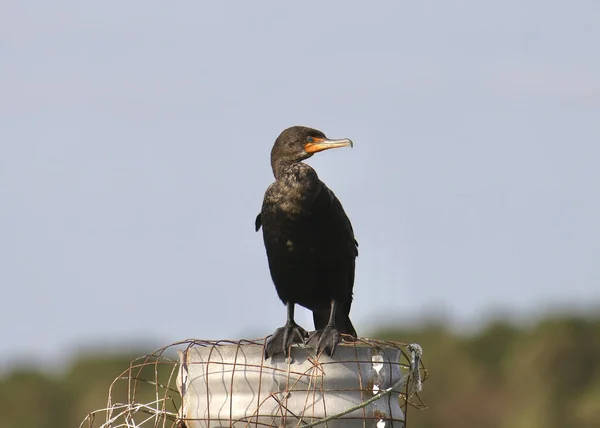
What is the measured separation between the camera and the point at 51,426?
2531cm

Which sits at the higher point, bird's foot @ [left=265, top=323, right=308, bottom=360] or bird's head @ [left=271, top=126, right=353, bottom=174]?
bird's head @ [left=271, top=126, right=353, bottom=174]

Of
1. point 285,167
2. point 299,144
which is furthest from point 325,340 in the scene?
point 299,144

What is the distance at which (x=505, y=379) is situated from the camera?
20375 mm

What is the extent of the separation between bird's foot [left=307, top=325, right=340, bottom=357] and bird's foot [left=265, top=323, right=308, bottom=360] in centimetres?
11

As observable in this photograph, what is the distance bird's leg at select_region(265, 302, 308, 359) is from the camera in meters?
6.05

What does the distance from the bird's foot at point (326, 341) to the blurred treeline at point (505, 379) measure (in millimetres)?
12019

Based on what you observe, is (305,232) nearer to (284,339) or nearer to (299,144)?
(299,144)

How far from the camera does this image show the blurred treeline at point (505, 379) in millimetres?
18781

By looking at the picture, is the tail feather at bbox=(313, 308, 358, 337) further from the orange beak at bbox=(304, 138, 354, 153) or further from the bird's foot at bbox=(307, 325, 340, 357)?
the bird's foot at bbox=(307, 325, 340, 357)

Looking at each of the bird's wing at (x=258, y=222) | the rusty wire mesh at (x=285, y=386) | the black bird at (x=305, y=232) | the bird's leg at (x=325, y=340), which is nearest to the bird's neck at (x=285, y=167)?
the black bird at (x=305, y=232)

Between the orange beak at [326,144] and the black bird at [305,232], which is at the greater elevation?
the orange beak at [326,144]

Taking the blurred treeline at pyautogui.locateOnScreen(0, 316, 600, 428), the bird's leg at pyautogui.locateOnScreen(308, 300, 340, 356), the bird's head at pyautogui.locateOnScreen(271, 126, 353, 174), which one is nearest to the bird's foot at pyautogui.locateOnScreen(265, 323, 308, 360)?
the bird's leg at pyautogui.locateOnScreen(308, 300, 340, 356)

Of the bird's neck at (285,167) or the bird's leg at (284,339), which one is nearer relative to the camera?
the bird's leg at (284,339)

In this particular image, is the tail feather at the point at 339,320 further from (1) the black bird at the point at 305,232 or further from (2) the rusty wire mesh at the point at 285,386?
(2) the rusty wire mesh at the point at 285,386
